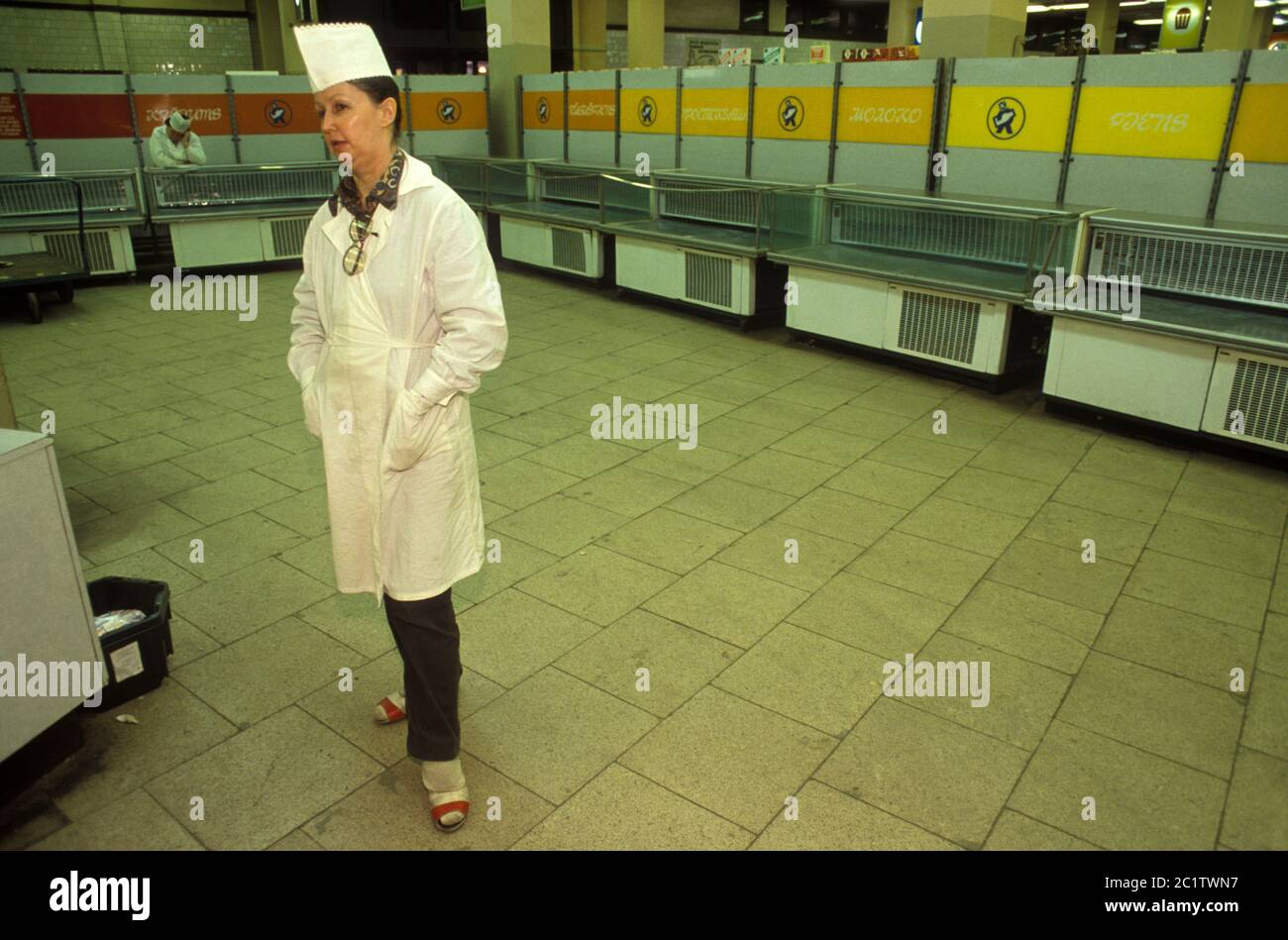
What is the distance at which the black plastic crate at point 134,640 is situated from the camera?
110 inches

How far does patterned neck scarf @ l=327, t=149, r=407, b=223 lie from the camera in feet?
6.94

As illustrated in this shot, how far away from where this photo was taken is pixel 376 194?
2.12m

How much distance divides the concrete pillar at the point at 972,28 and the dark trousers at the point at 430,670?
6506 mm

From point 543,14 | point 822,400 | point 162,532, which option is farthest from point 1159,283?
point 543,14

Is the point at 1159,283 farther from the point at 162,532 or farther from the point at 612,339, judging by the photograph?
the point at 162,532

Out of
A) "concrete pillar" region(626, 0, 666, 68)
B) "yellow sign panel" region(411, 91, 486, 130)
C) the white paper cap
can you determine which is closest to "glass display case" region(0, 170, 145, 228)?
"yellow sign panel" region(411, 91, 486, 130)

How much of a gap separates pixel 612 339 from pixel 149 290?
16.0ft

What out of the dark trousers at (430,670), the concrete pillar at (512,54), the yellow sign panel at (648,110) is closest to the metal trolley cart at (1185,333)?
the dark trousers at (430,670)

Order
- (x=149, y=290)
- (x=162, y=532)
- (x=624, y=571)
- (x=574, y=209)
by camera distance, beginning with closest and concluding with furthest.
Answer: (x=624, y=571) < (x=162, y=532) < (x=149, y=290) < (x=574, y=209)

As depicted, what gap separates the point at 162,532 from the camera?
157 inches
